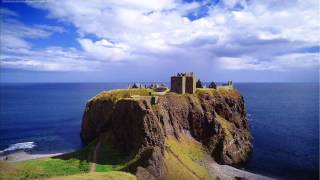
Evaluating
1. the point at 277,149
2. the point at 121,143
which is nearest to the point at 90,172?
the point at 121,143

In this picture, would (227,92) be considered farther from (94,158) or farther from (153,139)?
(94,158)

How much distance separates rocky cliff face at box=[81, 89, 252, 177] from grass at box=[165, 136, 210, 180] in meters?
2.32

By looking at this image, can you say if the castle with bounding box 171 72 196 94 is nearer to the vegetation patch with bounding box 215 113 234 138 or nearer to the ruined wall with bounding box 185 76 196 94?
the ruined wall with bounding box 185 76 196 94

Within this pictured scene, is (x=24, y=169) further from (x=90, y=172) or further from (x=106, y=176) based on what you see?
(x=106, y=176)

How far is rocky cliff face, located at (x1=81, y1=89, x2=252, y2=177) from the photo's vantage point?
9538 centimetres

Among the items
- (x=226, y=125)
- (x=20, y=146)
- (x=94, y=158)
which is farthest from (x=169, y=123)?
(x=20, y=146)

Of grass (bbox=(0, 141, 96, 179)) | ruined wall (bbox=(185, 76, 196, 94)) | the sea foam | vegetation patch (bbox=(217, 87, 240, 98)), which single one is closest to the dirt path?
grass (bbox=(0, 141, 96, 179))

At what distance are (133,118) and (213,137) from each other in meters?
30.2

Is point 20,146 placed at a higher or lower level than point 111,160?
lower

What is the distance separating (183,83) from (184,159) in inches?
1268

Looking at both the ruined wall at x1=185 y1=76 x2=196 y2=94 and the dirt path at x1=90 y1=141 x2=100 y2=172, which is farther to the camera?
the ruined wall at x1=185 y1=76 x2=196 y2=94

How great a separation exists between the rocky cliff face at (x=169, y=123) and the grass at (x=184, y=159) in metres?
2.32

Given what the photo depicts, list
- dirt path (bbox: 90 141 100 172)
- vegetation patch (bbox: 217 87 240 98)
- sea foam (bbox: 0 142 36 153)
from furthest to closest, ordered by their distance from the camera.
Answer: vegetation patch (bbox: 217 87 240 98)
sea foam (bbox: 0 142 36 153)
dirt path (bbox: 90 141 100 172)

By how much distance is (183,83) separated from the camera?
121 meters
